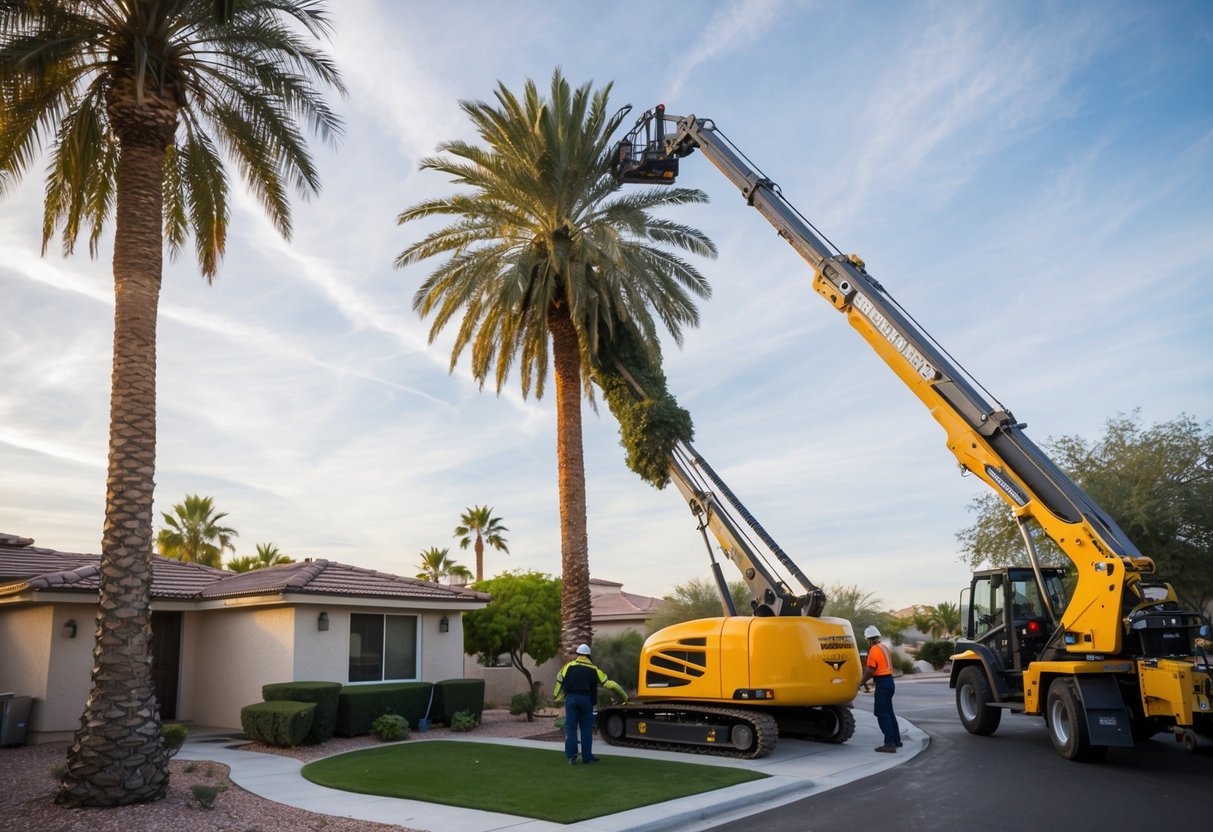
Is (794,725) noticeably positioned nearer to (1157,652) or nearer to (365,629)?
(1157,652)

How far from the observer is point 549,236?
71.8 ft

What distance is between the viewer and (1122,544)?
12.9 m

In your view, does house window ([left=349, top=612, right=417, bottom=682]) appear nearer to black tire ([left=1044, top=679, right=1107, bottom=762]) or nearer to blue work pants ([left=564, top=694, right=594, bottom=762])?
blue work pants ([left=564, top=694, right=594, bottom=762])

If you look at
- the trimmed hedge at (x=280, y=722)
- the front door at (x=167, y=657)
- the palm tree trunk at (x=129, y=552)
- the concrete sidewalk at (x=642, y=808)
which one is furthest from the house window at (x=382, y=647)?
the palm tree trunk at (x=129, y=552)

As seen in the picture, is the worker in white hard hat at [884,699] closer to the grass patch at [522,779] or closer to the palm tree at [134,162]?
the grass patch at [522,779]

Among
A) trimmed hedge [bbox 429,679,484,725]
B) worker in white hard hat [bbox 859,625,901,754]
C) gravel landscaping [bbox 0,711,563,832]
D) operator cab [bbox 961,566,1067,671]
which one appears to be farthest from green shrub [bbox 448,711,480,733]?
operator cab [bbox 961,566,1067,671]

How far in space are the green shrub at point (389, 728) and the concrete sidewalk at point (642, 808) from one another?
1413 mm

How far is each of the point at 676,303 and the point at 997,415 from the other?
10.6m

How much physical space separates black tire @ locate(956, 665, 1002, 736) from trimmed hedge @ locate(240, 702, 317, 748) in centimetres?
1201

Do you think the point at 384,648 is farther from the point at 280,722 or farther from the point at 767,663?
the point at 767,663

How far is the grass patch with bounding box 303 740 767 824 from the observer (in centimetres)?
1040

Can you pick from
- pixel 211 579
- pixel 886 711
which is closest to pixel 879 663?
pixel 886 711

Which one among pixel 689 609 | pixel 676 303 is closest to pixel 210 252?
pixel 676 303

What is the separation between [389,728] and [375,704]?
2.76 ft
